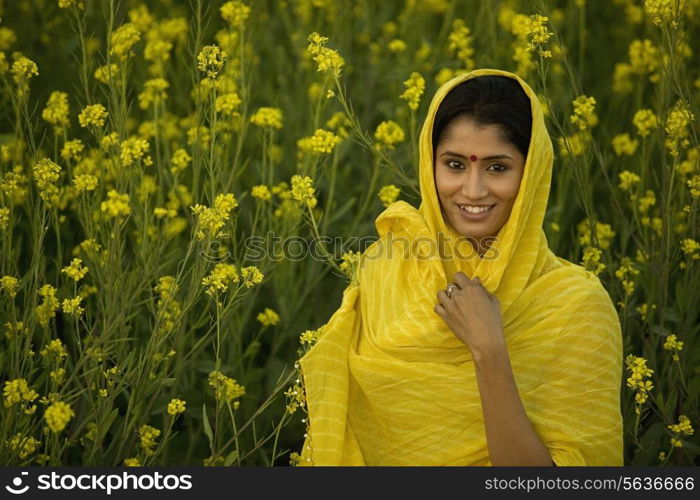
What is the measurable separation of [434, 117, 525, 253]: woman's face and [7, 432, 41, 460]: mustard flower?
1.01m

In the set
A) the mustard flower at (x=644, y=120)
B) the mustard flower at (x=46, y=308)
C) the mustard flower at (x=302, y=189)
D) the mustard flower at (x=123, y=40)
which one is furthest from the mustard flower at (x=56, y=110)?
the mustard flower at (x=644, y=120)

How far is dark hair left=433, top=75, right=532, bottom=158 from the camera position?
190cm

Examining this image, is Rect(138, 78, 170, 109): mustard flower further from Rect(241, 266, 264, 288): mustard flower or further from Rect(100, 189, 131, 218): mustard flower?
Rect(241, 266, 264, 288): mustard flower

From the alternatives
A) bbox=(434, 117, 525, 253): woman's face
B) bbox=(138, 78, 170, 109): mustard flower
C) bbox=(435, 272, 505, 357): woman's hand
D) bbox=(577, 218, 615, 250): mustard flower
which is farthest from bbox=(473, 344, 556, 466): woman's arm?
bbox=(138, 78, 170, 109): mustard flower

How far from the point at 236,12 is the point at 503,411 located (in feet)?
5.29

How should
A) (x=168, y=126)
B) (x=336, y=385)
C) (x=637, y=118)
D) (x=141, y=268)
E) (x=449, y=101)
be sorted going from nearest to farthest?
1. (x=449, y=101)
2. (x=336, y=385)
3. (x=141, y=268)
4. (x=637, y=118)
5. (x=168, y=126)

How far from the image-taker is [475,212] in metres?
1.94

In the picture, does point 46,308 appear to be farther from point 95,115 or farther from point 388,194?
point 388,194

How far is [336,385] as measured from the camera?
206 centimetres

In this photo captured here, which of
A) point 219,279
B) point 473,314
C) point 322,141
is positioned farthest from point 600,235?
point 219,279

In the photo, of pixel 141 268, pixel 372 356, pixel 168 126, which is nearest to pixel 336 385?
pixel 372 356

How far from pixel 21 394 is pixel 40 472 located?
0.17m

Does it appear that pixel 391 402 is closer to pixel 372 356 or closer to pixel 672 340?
pixel 372 356

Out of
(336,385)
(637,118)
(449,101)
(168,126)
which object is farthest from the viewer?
(168,126)
